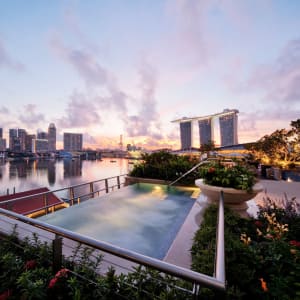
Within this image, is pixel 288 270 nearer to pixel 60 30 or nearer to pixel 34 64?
pixel 60 30

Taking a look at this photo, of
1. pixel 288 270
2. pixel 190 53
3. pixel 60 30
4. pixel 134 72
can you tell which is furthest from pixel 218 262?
→ pixel 134 72

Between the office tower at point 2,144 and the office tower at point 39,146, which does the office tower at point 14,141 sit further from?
the office tower at point 39,146

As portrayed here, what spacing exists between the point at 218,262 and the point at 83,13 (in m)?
8.60

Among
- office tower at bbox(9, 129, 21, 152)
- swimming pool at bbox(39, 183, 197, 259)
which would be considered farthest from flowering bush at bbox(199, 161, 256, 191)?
office tower at bbox(9, 129, 21, 152)

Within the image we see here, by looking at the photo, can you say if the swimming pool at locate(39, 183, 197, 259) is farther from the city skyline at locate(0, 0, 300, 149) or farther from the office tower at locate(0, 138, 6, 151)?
the office tower at locate(0, 138, 6, 151)

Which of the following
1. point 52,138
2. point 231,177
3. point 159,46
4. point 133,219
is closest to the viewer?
point 231,177

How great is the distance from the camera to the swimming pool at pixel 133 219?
102 inches

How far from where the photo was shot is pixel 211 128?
4797cm

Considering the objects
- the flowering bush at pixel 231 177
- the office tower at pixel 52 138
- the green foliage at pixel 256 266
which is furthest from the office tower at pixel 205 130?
the office tower at pixel 52 138

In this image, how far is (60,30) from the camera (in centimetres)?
763

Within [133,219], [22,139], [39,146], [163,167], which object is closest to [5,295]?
[133,219]

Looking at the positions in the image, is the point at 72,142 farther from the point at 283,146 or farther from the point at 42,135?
the point at 283,146

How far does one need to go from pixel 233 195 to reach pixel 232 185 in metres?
0.17

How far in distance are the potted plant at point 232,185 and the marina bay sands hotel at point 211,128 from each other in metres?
35.4
